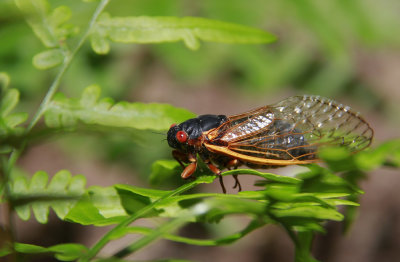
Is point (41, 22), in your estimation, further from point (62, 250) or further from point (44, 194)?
point (62, 250)

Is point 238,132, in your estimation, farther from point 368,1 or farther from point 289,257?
point 289,257

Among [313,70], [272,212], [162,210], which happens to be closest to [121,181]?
[313,70]

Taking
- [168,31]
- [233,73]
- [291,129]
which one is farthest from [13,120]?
[233,73]

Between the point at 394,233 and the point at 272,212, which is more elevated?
the point at 272,212

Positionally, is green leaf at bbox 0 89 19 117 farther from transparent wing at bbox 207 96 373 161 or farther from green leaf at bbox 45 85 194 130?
transparent wing at bbox 207 96 373 161

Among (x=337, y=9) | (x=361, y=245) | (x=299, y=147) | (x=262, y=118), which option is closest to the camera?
(x=299, y=147)

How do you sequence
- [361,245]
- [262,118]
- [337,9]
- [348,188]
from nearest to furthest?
1. [348,188]
2. [262,118]
3. [337,9]
4. [361,245]

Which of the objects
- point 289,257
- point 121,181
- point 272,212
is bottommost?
point 289,257
